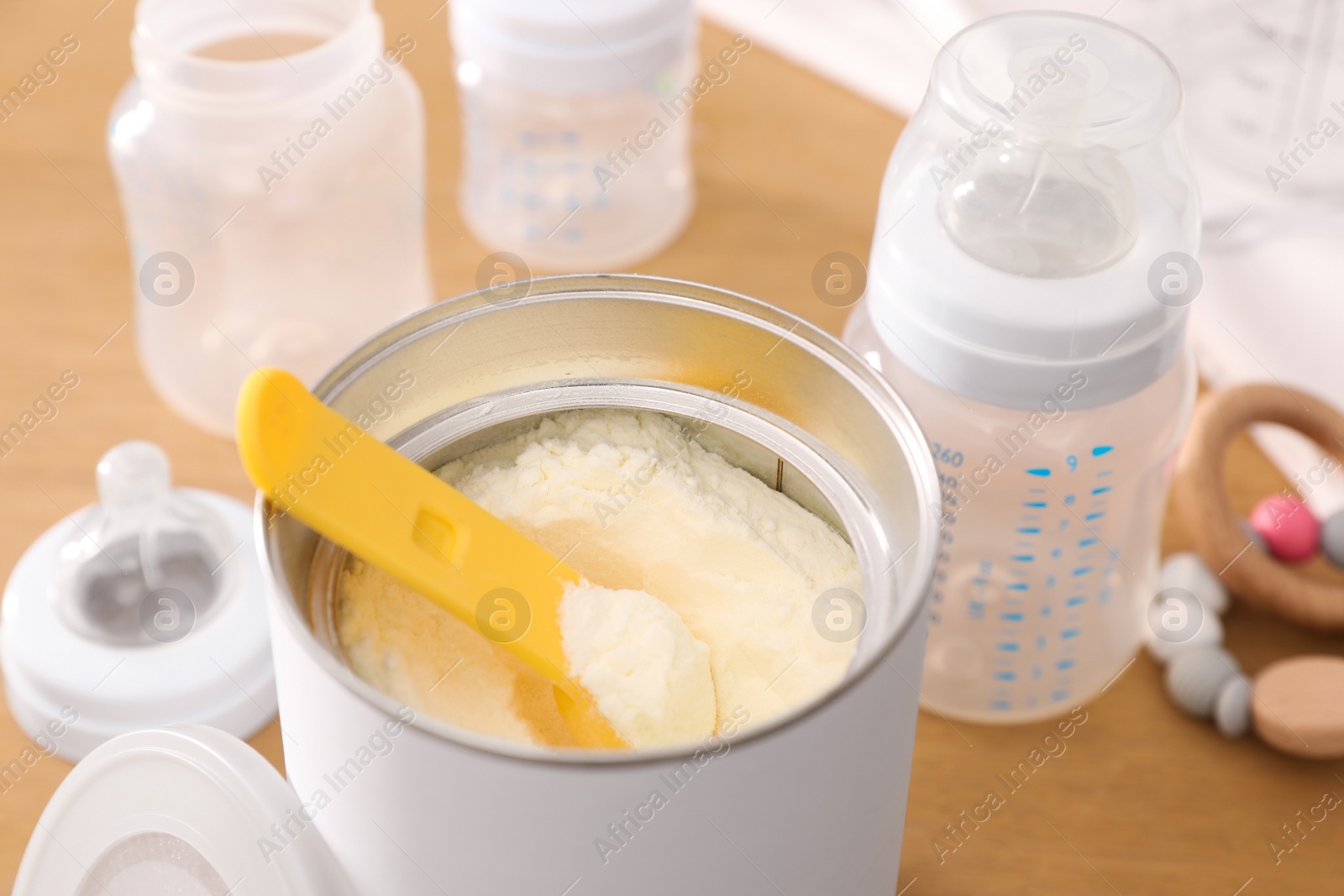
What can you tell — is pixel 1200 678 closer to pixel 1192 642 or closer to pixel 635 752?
pixel 1192 642

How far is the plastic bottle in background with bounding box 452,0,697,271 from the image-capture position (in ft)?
2.41

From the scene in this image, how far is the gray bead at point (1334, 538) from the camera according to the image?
25.5 inches

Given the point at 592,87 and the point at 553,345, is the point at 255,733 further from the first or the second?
the point at 592,87

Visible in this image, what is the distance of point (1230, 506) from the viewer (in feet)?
2.11

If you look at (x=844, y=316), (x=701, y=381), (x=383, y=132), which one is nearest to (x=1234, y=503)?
(x=844, y=316)

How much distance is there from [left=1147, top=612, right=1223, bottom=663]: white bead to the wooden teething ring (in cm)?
2

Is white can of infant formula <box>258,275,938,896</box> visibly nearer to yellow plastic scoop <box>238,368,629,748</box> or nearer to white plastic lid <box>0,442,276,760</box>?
yellow plastic scoop <box>238,368,629,748</box>

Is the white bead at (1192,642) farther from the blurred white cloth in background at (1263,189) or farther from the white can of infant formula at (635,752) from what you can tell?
the white can of infant formula at (635,752)

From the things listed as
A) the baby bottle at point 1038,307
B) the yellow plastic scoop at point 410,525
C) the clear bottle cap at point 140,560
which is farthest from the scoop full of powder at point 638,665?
the clear bottle cap at point 140,560

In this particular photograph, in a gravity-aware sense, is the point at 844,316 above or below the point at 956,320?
below

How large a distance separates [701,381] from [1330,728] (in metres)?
0.32

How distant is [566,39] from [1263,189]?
398 millimetres

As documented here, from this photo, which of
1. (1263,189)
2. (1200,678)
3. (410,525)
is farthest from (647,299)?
(1263,189)

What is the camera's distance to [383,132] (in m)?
0.74
